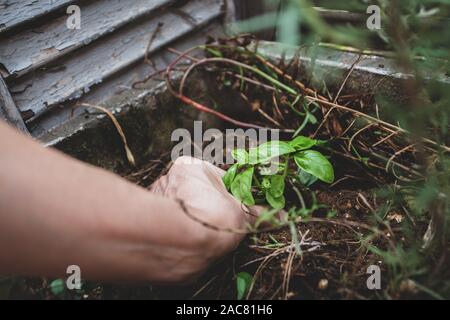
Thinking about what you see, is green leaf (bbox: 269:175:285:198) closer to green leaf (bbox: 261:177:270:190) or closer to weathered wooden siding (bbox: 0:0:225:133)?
green leaf (bbox: 261:177:270:190)

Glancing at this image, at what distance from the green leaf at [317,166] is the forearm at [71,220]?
1.55 feet

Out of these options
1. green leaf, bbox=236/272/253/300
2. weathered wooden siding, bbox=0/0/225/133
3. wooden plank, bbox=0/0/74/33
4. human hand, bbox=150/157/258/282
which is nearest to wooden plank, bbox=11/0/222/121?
weathered wooden siding, bbox=0/0/225/133

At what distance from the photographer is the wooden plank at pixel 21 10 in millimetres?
1221

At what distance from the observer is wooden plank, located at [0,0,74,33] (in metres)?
1.22

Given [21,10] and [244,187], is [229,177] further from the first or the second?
[21,10]

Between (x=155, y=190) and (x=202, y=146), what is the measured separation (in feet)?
1.48

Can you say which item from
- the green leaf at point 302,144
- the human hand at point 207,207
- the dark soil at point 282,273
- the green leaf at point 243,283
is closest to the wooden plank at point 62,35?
the human hand at point 207,207

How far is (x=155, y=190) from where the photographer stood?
1.21 meters

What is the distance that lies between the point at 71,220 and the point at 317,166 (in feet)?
2.29

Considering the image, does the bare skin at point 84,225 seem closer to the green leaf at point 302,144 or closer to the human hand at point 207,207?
the human hand at point 207,207

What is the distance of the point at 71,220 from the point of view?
2.32ft
